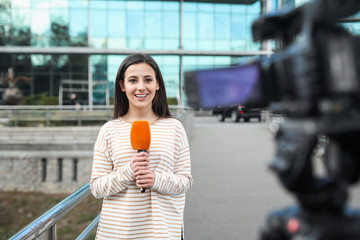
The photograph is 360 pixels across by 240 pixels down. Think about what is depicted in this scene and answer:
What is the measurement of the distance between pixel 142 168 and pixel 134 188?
273mm

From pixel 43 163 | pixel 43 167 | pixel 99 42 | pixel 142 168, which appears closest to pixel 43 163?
pixel 43 163

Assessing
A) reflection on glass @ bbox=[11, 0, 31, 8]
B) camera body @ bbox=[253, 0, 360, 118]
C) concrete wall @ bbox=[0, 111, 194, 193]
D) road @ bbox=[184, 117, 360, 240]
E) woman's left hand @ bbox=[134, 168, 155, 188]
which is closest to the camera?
camera body @ bbox=[253, 0, 360, 118]

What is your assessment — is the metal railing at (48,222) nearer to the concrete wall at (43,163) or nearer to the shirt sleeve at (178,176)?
→ the shirt sleeve at (178,176)

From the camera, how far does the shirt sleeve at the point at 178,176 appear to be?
1.58m

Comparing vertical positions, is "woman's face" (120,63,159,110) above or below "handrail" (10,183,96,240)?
above

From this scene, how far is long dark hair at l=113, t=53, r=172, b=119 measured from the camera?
5.48ft

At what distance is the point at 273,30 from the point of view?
18.1 inches

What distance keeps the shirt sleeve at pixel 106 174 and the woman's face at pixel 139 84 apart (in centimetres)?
22

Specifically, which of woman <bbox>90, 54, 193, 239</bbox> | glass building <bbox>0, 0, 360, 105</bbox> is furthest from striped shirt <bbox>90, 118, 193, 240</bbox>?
glass building <bbox>0, 0, 360, 105</bbox>

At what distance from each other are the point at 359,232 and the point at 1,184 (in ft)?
40.9

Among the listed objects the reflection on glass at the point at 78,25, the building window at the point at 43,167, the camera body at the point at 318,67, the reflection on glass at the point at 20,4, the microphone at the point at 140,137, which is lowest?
the building window at the point at 43,167

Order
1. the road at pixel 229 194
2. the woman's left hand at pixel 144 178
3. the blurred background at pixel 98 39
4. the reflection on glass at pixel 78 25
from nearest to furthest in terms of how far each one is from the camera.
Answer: the woman's left hand at pixel 144 178 → the road at pixel 229 194 → the blurred background at pixel 98 39 → the reflection on glass at pixel 78 25

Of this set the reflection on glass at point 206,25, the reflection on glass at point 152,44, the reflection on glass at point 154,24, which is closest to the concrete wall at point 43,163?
the reflection on glass at point 152,44

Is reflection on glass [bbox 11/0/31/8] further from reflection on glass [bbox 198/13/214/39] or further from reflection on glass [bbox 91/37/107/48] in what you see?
reflection on glass [bbox 198/13/214/39]
